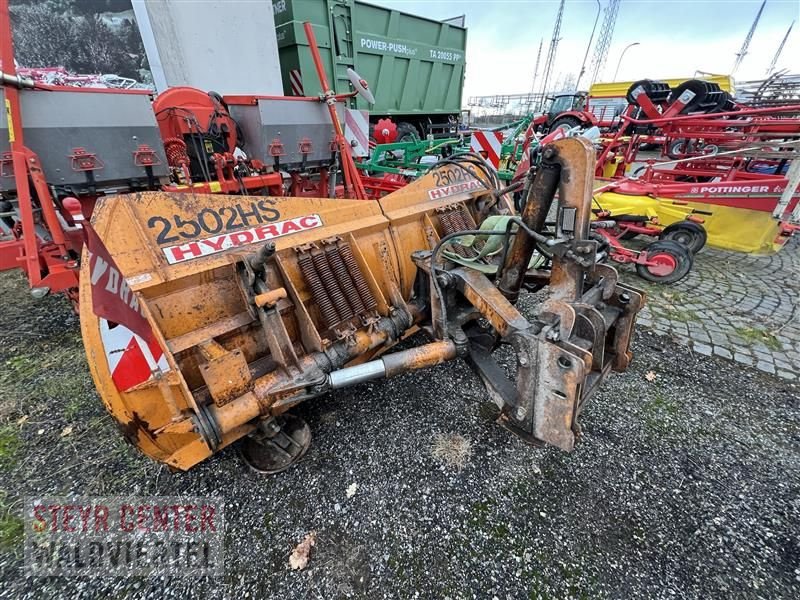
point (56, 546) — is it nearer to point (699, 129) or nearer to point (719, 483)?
point (719, 483)

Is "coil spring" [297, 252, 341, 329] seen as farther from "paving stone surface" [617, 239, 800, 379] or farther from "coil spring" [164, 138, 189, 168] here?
"paving stone surface" [617, 239, 800, 379]

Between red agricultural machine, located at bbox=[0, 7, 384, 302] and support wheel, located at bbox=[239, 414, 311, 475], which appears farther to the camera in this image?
red agricultural machine, located at bbox=[0, 7, 384, 302]

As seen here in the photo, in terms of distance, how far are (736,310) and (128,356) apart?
5.38 m

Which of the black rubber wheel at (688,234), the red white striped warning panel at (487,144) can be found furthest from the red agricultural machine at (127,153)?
the black rubber wheel at (688,234)

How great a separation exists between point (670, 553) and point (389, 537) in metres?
1.38

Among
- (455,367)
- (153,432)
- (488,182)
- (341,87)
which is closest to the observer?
(153,432)

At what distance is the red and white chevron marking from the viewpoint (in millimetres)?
1626

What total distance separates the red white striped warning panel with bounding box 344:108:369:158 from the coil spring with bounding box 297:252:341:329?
374 centimetres

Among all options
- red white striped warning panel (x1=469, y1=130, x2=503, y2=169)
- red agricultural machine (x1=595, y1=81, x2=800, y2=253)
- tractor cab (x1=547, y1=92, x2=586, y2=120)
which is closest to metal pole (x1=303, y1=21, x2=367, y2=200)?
red white striped warning panel (x1=469, y1=130, x2=503, y2=169)

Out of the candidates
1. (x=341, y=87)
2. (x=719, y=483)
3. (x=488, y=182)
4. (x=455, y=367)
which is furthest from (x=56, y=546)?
(x=341, y=87)

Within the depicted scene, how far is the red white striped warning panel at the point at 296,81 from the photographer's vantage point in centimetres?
762

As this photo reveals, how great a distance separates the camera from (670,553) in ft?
5.78

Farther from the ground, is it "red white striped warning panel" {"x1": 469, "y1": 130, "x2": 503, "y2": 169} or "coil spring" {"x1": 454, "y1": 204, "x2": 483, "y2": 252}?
"red white striped warning panel" {"x1": 469, "y1": 130, "x2": 503, "y2": 169}

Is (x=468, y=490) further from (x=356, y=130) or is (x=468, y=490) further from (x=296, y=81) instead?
(x=296, y=81)
